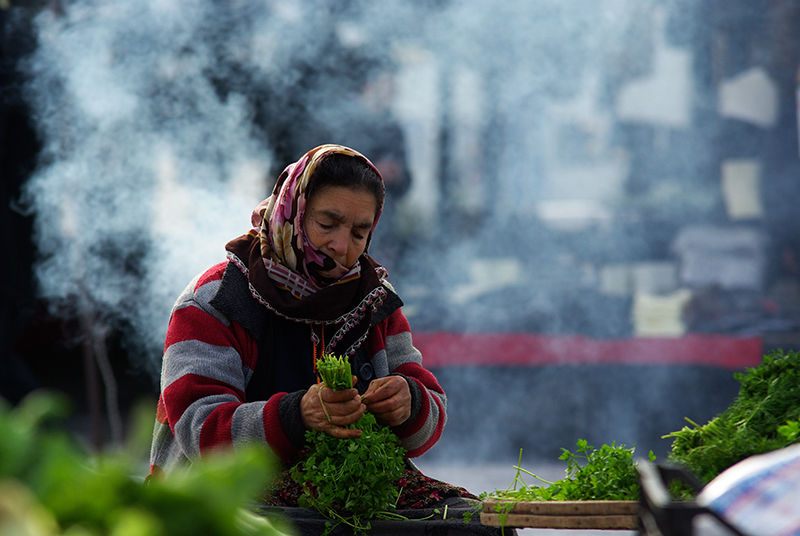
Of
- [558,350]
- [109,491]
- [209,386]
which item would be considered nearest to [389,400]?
[209,386]

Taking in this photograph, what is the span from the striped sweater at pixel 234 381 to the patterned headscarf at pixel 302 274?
58 millimetres

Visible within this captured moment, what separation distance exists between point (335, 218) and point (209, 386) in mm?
598

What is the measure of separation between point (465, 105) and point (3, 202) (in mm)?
3245

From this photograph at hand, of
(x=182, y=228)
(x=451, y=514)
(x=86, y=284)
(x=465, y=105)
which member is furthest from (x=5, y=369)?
(x=451, y=514)

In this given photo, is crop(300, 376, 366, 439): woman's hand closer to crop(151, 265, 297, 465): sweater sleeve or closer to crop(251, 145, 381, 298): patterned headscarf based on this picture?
Result: crop(151, 265, 297, 465): sweater sleeve

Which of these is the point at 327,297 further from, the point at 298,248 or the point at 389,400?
the point at 389,400

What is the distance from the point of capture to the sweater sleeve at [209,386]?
1.76 m

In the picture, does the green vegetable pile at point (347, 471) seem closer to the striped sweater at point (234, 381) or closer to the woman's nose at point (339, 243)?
the striped sweater at point (234, 381)

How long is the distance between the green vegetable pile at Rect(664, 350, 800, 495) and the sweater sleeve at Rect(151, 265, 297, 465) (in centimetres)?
97

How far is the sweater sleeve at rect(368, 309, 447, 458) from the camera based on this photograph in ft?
6.54

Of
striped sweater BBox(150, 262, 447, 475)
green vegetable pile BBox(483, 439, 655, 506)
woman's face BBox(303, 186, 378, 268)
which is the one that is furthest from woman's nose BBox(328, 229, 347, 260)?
green vegetable pile BBox(483, 439, 655, 506)

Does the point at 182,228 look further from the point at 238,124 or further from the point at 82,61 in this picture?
the point at 82,61

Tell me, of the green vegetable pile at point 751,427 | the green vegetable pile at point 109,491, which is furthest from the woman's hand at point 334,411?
the green vegetable pile at point 109,491

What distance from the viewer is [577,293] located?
16.4ft
